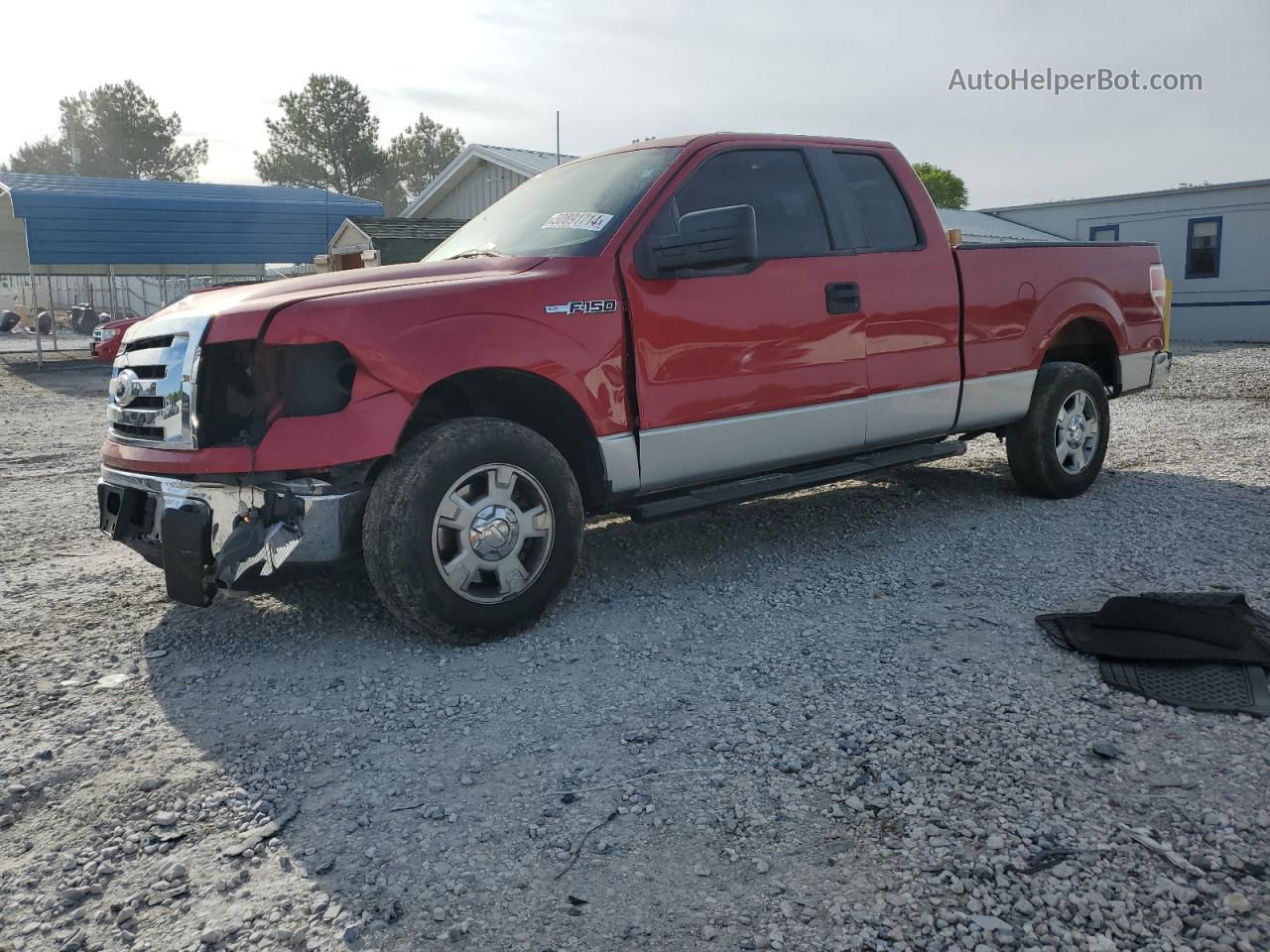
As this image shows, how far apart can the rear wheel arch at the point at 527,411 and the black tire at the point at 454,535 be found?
194mm

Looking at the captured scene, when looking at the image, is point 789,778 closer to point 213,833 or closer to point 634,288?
point 213,833

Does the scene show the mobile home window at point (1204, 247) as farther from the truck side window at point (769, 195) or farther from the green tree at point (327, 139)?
the green tree at point (327, 139)

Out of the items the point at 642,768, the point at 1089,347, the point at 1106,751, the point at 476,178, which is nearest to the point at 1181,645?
the point at 1106,751

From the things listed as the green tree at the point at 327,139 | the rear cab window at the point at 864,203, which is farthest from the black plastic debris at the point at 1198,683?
the green tree at the point at 327,139

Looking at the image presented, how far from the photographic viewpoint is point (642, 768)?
3.18 metres

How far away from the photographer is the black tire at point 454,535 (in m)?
3.94

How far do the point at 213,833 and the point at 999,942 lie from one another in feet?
6.62

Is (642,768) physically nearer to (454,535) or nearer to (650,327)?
(454,535)

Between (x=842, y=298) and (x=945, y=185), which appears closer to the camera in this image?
(x=842, y=298)

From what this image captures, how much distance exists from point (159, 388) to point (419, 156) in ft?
267

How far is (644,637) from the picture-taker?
4324 millimetres

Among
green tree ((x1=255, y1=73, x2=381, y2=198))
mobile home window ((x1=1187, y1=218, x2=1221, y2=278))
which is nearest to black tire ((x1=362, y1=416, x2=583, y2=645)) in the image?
mobile home window ((x1=1187, y1=218, x2=1221, y2=278))

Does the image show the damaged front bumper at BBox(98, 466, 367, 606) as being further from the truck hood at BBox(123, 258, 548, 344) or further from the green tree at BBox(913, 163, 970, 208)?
the green tree at BBox(913, 163, 970, 208)

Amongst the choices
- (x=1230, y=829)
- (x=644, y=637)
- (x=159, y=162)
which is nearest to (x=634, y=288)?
(x=644, y=637)
